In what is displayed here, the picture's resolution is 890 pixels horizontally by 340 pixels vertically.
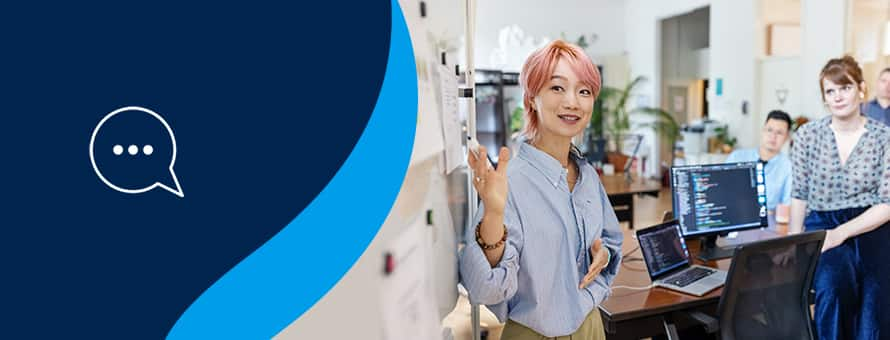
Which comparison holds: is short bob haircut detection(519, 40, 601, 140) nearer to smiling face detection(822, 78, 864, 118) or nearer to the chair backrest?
the chair backrest

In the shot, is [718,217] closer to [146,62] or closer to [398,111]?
[398,111]

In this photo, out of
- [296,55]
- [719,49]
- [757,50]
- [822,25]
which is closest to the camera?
[296,55]

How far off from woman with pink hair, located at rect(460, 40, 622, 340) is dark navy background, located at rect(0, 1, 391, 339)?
61 centimetres

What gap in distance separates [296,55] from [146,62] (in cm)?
15

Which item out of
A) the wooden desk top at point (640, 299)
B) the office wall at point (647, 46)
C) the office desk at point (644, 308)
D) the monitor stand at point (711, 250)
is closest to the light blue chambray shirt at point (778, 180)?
the monitor stand at point (711, 250)

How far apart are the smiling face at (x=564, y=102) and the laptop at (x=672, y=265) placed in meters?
0.94

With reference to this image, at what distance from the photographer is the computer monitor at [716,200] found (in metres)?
2.47

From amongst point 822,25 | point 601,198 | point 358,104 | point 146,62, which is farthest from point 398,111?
point 822,25

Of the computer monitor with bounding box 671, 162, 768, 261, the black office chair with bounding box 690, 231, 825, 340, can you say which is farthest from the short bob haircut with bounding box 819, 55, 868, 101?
the black office chair with bounding box 690, 231, 825, 340

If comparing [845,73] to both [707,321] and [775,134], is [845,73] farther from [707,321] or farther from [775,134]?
[707,321]

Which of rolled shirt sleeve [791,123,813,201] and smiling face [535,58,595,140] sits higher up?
smiling face [535,58,595,140]

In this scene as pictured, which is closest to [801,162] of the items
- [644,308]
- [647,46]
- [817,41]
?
[644,308]

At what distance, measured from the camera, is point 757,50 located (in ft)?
22.9

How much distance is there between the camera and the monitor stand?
2.51 m
